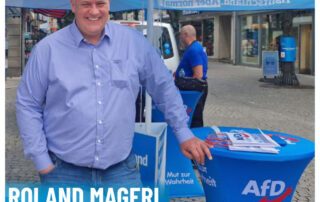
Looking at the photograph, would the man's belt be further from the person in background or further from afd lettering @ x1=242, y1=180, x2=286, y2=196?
afd lettering @ x1=242, y1=180, x2=286, y2=196

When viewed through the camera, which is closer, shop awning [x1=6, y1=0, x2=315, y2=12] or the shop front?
shop awning [x1=6, y1=0, x2=315, y2=12]

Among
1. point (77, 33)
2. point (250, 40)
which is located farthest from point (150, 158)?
point (250, 40)

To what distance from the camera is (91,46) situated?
8.03ft

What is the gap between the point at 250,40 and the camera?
1044 inches

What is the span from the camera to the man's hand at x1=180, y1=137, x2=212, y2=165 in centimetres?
250

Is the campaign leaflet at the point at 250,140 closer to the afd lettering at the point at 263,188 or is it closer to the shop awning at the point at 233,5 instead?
the afd lettering at the point at 263,188

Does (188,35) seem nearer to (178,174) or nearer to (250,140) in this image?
(178,174)

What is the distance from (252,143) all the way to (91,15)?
1051 mm

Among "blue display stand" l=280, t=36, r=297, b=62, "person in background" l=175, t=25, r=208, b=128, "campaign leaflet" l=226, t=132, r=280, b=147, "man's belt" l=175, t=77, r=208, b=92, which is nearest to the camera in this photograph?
"campaign leaflet" l=226, t=132, r=280, b=147

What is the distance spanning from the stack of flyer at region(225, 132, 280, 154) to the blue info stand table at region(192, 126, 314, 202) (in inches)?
1.5

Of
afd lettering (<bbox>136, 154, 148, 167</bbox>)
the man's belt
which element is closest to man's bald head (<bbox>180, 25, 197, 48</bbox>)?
the man's belt

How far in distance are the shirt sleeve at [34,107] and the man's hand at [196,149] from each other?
683 mm
